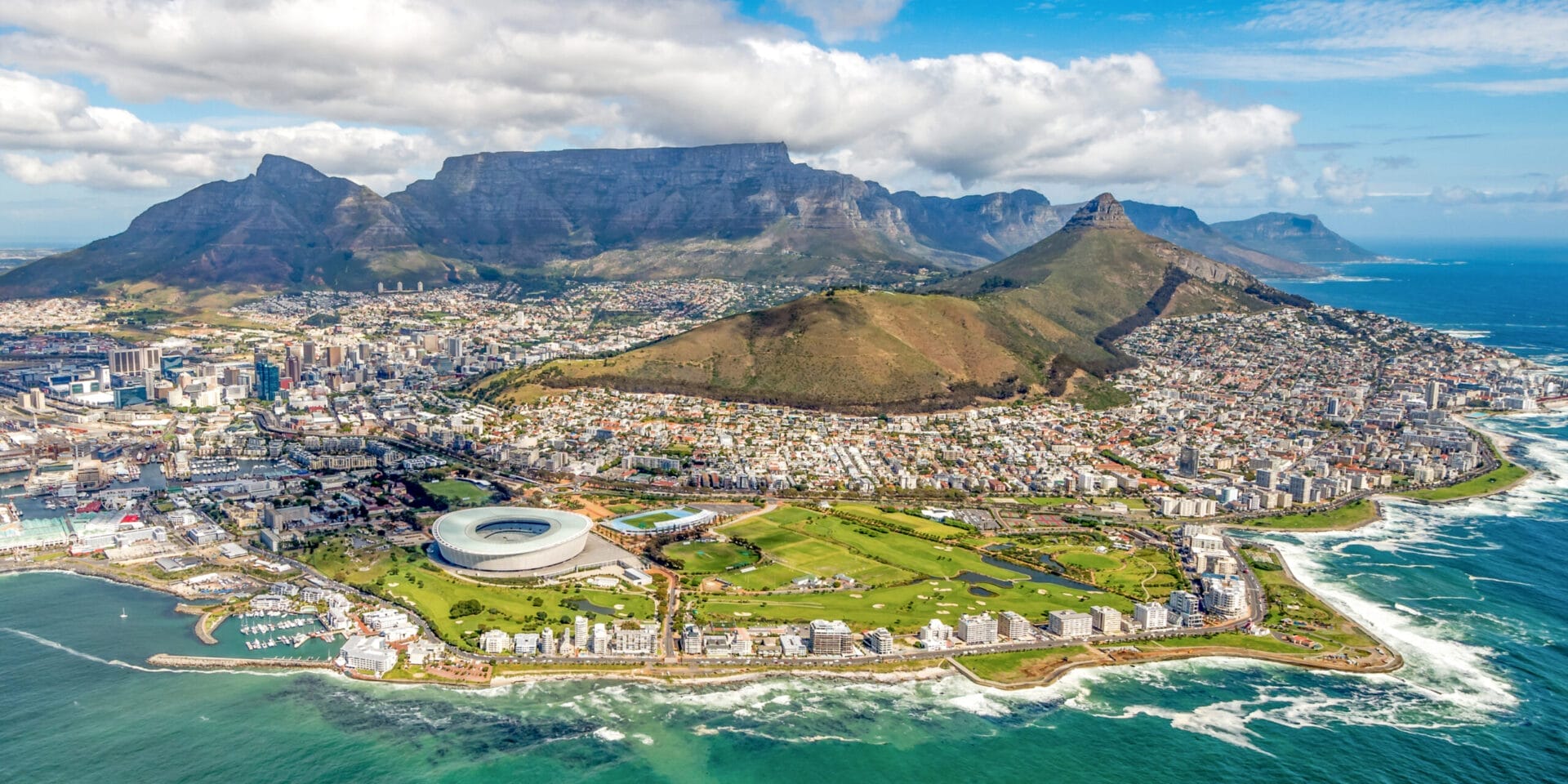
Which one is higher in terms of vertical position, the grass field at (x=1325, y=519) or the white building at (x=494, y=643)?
the grass field at (x=1325, y=519)

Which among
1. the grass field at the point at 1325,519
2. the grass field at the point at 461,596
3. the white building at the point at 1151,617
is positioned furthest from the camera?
the grass field at the point at 1325,519

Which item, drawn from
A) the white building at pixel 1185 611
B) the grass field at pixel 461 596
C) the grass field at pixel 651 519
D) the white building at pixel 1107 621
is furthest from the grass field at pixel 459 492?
the white building at pixel 1185 611

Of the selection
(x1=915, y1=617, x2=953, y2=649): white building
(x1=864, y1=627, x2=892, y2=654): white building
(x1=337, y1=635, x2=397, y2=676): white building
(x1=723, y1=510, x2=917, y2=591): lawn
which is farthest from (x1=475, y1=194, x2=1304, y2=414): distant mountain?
(x1=337, y1=635, x2=397, y2=676): white building

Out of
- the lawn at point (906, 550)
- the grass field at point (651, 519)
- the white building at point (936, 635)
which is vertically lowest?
the white building at point (936, 635)

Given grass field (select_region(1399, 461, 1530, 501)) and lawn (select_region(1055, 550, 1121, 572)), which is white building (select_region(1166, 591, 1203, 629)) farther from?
grass field (select_region(1399, 461, 1530, 501))

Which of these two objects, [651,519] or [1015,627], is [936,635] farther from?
[651,519]

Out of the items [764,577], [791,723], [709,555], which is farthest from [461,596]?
[791,723]

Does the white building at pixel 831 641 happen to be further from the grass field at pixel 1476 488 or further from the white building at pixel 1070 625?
the grass field at pixel 1476 488
